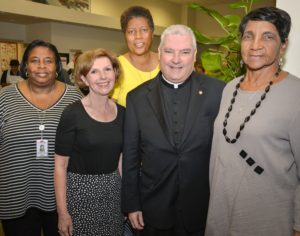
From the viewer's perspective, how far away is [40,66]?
7.25 ft

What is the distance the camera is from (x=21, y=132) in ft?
6.95

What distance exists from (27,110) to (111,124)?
581 millimetres

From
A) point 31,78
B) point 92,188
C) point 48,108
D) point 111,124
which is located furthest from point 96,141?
point 31,78

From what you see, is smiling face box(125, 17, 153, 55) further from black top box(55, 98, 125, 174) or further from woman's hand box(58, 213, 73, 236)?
woman's hand box(58, 213, 73, 236)

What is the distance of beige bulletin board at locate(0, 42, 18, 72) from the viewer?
32.5 feet

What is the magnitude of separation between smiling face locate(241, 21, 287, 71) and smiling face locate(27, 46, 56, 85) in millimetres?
1338

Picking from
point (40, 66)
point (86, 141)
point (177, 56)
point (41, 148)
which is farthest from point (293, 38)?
point (41, 148)

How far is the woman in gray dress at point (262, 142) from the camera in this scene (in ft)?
5.23

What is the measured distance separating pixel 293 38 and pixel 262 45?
587 millimetres

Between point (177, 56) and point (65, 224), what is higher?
point (177, 56)

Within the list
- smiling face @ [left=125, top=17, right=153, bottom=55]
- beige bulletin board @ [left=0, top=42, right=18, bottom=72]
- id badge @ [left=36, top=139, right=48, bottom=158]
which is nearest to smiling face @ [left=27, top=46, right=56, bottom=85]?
id badge @ [left=36, top=139, right=48, bottom=158]

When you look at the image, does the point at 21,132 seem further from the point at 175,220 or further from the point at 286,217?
the point at 286,217

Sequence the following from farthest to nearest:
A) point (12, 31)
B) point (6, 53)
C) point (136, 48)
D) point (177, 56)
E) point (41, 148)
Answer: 1. point (12, 31)
2. point (6, 53)
3. point (136, 48)
4. point (41, 148)
5. point (177, 56)

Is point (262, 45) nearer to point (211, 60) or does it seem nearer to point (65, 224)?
point (211, 60)
